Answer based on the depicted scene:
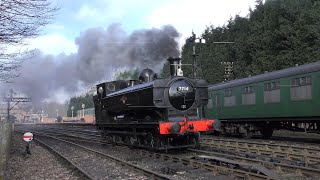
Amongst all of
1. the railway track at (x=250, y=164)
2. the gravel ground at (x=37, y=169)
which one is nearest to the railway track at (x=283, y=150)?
the railway track at (x=250, y=164)

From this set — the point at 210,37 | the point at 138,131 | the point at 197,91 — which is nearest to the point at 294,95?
the point at 197,91

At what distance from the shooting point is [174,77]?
1366 cm

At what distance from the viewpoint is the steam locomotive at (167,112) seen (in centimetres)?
1303

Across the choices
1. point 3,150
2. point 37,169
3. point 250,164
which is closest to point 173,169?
point 250,164

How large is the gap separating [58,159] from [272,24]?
102 feet

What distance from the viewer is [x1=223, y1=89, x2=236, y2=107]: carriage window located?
68.0 ft

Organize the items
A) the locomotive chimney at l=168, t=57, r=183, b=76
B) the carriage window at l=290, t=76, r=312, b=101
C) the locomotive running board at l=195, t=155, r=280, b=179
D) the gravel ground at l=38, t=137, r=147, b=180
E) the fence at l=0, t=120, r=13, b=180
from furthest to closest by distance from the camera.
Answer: the carriage window at l=290, t=76, r=312, b=101
the locomotive chimney at l=168, t=57, r=183, b=76
the gravel ground at l=38, t=137, r=147, b=180
the locomotive running board at l=195, t=155, r=280, b=179
the fence at l=0, t=120, r=13, b=180

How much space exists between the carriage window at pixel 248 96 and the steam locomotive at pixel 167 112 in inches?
Result: 201

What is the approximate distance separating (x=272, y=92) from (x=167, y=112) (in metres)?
6.84

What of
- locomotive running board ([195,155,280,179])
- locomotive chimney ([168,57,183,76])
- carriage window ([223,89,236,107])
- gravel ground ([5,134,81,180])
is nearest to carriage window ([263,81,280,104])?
carriage window ([223,89,236,107])

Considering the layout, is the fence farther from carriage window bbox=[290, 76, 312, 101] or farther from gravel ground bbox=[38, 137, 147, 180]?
carriage window bbox=[290, 76, 312, 101]

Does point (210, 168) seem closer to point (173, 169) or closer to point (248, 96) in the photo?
point (173, 169)

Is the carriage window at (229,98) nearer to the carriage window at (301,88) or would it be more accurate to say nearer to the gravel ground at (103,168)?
the carriage window at (301,88)

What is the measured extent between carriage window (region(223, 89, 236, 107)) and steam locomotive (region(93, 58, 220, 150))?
20.7ft
